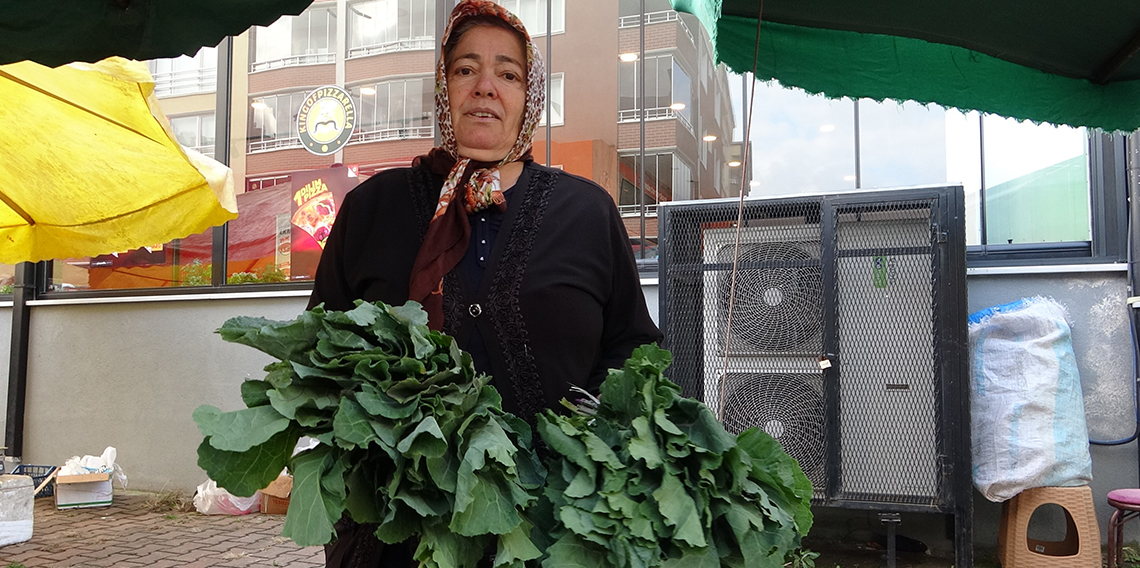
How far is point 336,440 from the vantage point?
1.15 metres

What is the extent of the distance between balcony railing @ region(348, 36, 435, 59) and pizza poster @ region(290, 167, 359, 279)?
1.09m

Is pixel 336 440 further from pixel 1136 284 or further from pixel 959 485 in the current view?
pixel 1136 284

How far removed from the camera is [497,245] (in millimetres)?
1724

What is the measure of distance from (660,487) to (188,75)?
7960 millimetres

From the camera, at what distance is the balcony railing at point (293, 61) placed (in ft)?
24.2

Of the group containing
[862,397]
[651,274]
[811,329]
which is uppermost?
[651,274]

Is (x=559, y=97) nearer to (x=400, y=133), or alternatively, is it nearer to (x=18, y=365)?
(x=400, y=133)

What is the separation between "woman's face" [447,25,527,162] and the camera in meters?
1.84

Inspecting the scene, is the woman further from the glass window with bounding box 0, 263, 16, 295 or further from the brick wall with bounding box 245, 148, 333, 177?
the glass window with bounding box 0, 263, 16, 295

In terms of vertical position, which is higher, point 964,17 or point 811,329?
point 964,17

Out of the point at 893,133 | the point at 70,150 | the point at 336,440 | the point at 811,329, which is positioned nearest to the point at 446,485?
the point at 336,440

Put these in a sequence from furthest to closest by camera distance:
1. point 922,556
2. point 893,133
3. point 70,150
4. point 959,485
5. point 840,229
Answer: point 893,133 → point 922,556 → point 840,229 → point 959,485 → point 70,150

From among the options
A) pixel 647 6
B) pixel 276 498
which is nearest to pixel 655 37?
pixel 647 6

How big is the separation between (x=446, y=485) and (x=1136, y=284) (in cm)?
505
